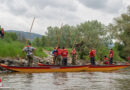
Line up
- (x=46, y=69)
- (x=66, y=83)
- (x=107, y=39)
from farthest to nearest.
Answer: (x=107, y=39), (x=46, y=69), (x=66, y=83)

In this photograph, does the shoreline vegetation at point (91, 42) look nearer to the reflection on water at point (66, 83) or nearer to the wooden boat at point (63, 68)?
the wooden boat at point (63, 68)

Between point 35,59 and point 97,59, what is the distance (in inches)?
611

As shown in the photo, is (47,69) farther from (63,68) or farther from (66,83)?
(66,83)

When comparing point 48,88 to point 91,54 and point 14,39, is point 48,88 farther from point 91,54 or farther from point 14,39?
point 14,39

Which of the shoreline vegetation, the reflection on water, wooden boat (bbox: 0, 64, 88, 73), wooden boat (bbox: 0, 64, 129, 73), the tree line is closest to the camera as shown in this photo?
the reflection on water

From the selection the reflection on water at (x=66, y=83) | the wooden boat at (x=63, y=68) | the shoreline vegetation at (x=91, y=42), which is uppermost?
the shoreline vegetation at (x=91, y=42)

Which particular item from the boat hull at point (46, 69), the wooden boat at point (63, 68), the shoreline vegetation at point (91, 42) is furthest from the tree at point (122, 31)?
the boat hull at point (46, 69)

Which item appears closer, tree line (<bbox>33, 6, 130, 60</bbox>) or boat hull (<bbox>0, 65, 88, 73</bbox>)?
boat hull (<bbox>0, 65, 88, 73</bbox>)

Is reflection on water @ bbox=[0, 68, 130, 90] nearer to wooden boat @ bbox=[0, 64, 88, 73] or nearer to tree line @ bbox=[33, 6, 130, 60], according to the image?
wooden boat @ bbox=[0, 64, 88, 73]

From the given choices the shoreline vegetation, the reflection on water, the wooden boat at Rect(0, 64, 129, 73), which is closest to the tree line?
the shoreline vegetation

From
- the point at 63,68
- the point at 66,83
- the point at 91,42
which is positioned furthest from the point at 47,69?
Result: the point at 91,42

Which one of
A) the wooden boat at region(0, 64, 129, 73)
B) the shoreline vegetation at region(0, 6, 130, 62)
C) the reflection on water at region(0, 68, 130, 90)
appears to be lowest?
the reflection on water at region(0, 68, 130, 90)

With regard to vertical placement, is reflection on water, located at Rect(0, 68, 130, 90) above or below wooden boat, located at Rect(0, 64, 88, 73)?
below

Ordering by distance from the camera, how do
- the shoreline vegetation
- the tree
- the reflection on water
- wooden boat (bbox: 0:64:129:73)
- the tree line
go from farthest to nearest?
1. the tree
2. the tree line
3. the shoreline vegetation
4. wooden boat (bbox: 0:64:129:73)
5. the reflection on water
